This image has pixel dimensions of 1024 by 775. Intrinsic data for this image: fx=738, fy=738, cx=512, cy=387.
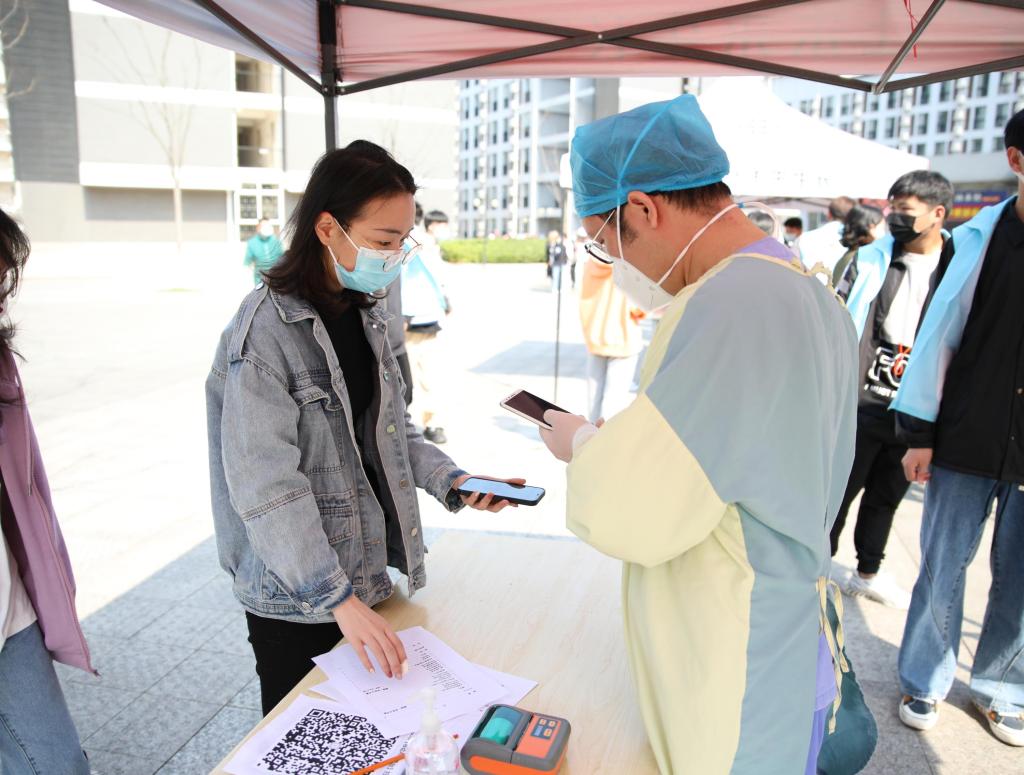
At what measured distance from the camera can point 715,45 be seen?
253cm

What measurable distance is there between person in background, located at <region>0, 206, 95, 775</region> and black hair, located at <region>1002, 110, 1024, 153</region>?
8.38ft

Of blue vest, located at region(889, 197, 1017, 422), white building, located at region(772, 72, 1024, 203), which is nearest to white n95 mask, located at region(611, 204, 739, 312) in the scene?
blue vest, located at region(889, 197, 1017, 422)

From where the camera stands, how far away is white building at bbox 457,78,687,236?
6378 centimetres

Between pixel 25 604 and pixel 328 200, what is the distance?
107 centimetres

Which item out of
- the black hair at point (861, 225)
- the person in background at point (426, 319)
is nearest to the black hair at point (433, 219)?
the person in background at point (426, 319)

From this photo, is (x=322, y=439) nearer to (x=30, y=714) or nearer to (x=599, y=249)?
(x=599, y=249)

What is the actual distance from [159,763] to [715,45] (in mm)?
2990

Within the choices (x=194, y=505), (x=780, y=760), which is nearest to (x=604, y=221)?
(x=780, y=760)

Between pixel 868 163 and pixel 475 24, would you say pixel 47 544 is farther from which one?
pixel 868 163

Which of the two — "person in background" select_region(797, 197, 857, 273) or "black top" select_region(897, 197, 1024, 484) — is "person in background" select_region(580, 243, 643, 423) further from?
"black top" select_region(897, 197, 1024, 484)

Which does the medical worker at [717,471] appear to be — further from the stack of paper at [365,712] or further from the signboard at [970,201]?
the signboard at [970,201]

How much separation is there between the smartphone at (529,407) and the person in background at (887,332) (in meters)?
2.23

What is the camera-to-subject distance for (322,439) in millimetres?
1502

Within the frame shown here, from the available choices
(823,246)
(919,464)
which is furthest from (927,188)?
(823,246)
